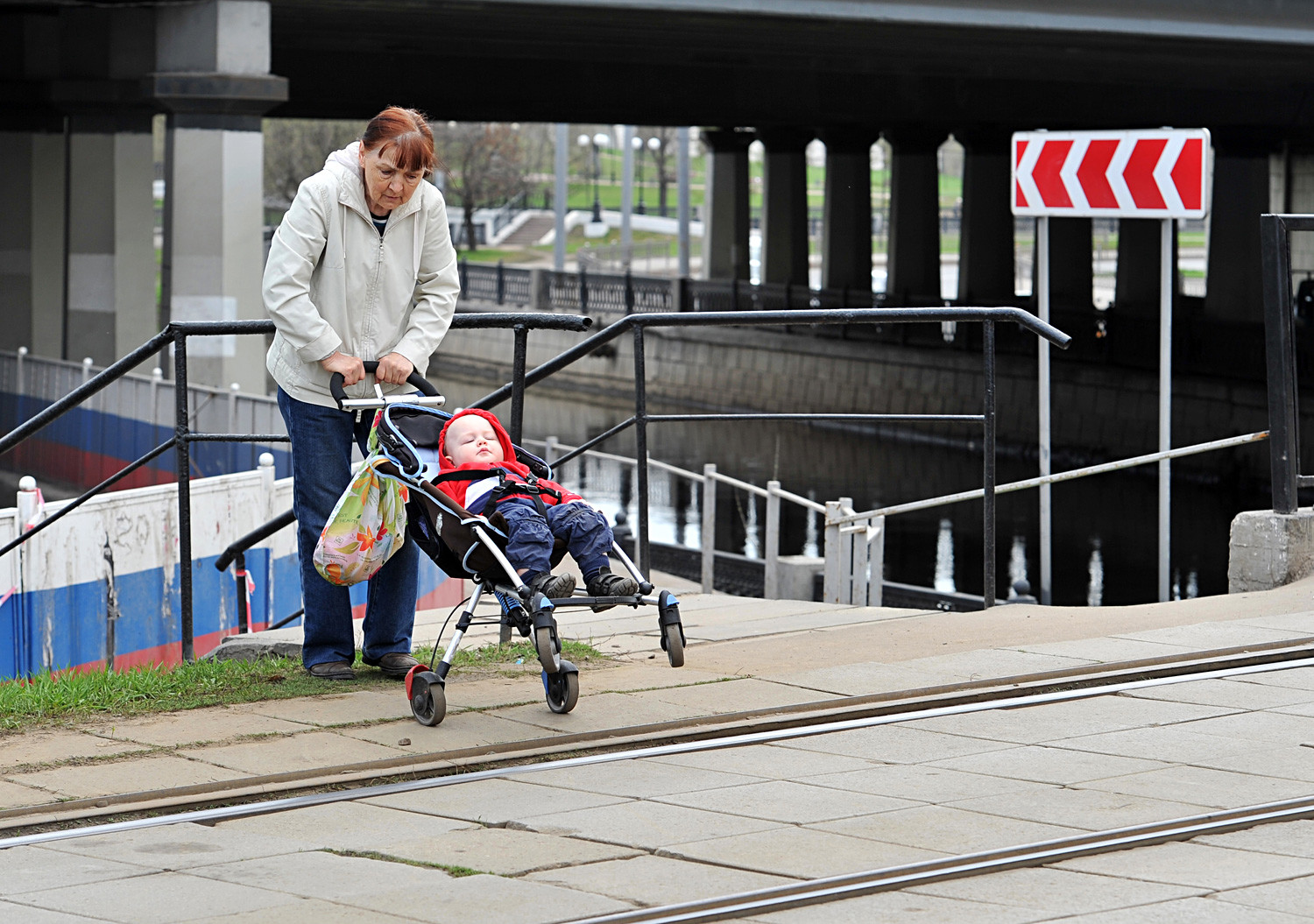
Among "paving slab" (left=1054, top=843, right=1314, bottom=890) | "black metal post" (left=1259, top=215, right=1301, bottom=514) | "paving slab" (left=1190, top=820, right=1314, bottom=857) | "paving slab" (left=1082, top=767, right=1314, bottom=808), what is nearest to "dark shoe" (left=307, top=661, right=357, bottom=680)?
"paving slab" (left=1082, top=767, right=1314, bottom=808)

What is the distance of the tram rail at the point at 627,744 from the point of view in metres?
4.65

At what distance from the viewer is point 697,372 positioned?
40.6 metres

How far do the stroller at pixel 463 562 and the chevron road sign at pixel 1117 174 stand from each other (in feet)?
23.9

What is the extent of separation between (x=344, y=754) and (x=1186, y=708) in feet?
8.27

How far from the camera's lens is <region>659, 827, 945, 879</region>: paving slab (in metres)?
4.18

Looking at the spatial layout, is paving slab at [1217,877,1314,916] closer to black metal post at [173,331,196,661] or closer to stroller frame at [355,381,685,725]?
stroller frame at [355,381,685,725]

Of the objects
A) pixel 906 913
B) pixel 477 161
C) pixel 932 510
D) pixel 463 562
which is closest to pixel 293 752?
pixel 463 562

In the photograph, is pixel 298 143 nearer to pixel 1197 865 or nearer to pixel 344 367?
pixel 344 367

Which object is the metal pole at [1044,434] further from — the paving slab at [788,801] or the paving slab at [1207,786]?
the paving slab at [788,801]

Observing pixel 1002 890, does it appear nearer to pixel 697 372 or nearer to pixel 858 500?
pixel 858 500

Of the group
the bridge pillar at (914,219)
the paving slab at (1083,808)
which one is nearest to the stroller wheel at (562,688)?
the paving slab at (1083,808)

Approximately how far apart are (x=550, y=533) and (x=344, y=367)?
827 mm

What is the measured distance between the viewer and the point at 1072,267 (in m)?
40.6

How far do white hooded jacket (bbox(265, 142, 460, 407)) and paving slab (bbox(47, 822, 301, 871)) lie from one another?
Result: 174 centimetres
